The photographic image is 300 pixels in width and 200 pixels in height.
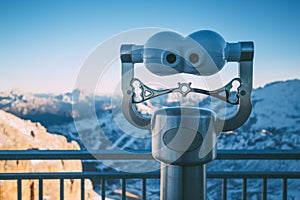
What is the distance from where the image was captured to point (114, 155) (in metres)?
1.76

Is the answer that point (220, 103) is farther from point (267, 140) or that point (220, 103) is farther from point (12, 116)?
point (267, 140)

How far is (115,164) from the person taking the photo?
1607 millimetres

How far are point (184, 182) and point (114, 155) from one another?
27.6 inches

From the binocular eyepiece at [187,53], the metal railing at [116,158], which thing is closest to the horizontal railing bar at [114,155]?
the metal railing at [116,158]

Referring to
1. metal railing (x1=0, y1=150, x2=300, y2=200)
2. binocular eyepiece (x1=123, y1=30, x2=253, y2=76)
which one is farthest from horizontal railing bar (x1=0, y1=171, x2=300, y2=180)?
binocular eyepiece (x1=123, y1=30, x2=253, y2=76)

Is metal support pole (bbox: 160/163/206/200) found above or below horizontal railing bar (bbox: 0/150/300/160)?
above

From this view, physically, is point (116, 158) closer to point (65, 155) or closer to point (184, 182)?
point (65, 155)

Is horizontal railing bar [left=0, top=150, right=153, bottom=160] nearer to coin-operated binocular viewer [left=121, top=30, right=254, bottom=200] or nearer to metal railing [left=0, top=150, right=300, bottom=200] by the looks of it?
metal railing [left=0, top=150, right=300, bottom=200]

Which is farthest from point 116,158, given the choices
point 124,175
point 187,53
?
point 187,53

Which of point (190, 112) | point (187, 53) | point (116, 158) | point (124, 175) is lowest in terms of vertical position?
point (124, 175)

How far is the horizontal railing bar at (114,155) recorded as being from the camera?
176cm

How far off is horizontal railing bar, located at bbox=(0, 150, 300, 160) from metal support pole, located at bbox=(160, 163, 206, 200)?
611 mm

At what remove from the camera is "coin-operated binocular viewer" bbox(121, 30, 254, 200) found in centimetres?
108

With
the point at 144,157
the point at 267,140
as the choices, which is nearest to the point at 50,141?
the point at 144,157
